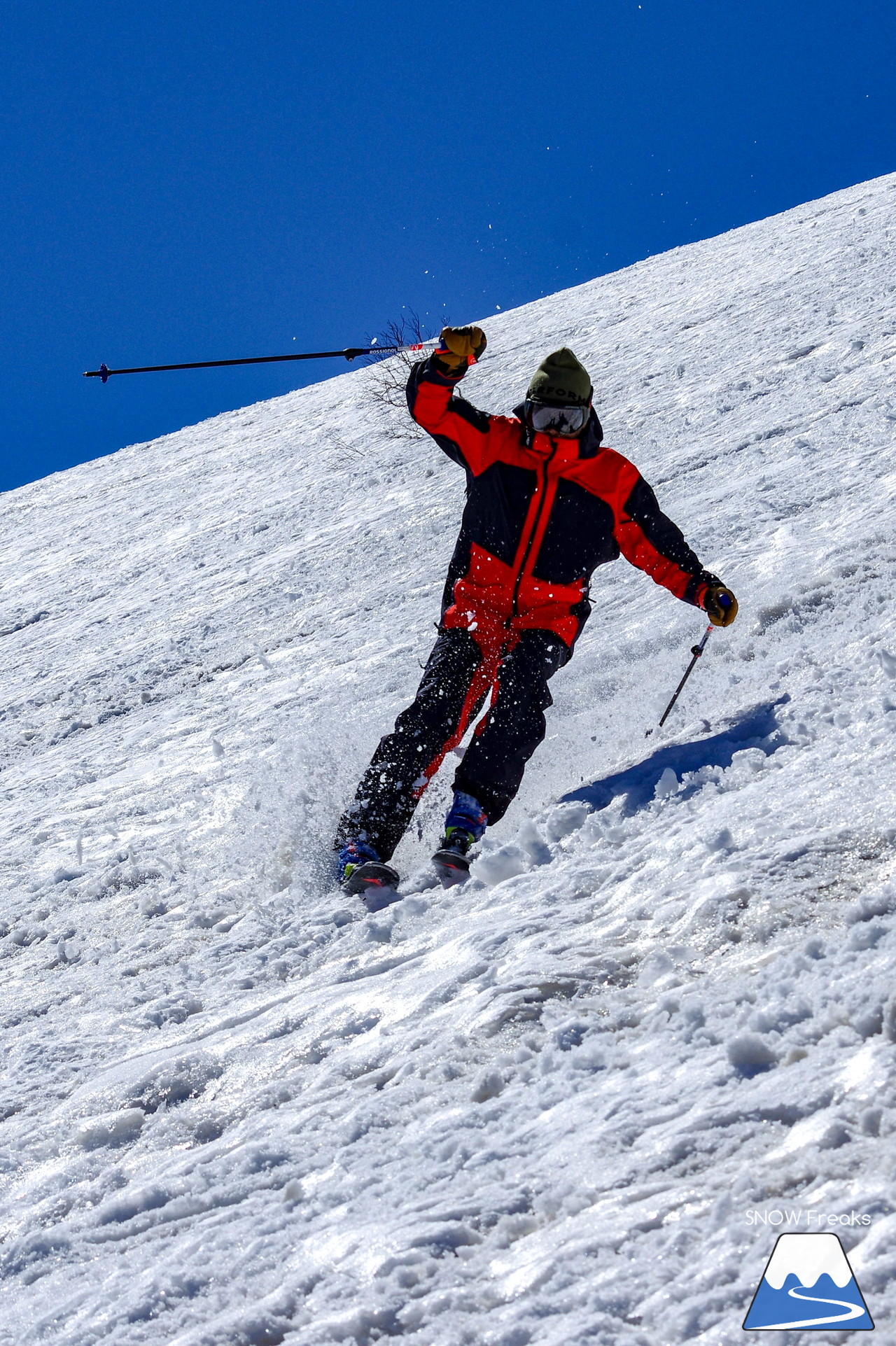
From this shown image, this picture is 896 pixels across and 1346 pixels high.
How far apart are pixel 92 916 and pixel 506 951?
2.31 m

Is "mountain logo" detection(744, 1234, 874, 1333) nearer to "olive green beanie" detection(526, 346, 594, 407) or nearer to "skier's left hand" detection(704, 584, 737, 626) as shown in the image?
"skier's left hand" detection(704, 584, 737, 626)

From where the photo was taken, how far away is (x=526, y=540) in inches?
167

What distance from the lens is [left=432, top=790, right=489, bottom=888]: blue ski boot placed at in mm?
3592

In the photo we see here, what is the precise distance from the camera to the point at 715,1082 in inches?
81.4

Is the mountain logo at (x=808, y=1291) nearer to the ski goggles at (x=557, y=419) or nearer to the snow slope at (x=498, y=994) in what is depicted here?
the snow slope at (x=498, y=994)

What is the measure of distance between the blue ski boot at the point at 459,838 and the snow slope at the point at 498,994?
4.4 inches

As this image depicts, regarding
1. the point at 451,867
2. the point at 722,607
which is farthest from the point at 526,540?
the point at 451,867

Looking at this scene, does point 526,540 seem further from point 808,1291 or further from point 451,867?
point 808,1291

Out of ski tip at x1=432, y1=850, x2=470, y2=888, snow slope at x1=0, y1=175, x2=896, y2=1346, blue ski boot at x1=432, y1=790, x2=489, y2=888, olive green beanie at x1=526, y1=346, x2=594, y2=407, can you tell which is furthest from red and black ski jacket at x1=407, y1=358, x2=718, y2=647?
ski tip at x1=432, y1=850, x2=470, y2=888

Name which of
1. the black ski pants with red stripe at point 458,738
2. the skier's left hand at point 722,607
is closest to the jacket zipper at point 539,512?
the black ski pants with red stripe at point 458,738

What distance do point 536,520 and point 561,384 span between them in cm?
55

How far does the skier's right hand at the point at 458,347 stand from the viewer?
4.27 meters

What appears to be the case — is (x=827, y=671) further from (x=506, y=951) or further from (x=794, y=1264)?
(x=794, y=1264)

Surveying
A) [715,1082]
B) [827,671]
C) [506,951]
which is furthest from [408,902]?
[827,671]
